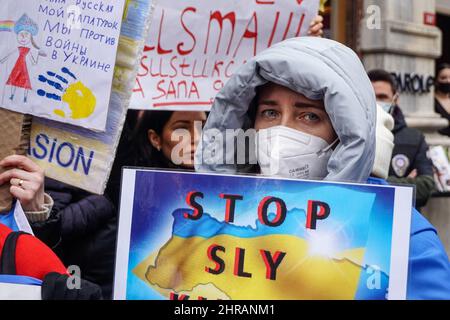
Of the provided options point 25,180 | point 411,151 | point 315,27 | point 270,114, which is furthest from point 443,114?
point 25,180

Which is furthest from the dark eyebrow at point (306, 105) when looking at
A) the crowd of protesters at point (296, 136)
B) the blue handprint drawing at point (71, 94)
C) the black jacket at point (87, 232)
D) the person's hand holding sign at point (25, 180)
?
the black jacket at point (87, 232)

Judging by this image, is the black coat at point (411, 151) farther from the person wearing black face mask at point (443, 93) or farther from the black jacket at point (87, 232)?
the person wearing black face mask at point (443, 93)

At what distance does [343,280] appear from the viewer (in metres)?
1.43

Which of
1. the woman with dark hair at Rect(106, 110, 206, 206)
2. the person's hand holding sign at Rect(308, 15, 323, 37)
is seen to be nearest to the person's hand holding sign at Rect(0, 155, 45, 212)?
the woman with dark hair at Rect(106, 110, 206, 206)

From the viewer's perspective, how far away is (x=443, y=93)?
741cm

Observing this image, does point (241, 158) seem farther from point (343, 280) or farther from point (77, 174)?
point (343, 280)

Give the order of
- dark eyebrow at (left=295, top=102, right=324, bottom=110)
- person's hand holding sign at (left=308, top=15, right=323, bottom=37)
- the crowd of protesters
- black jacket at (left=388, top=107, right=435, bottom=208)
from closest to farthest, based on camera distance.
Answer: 1. the crowd of protesters
2. dark eyebrow at (left=295, top=102, right=324, bottom=110)
3. person's hand holding sign at (left=308, top=15, right=323, bottom=37)
4. black jacket at (left=388, top=107, right=435, bottom=208)

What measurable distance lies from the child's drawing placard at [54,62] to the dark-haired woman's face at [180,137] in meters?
1.11

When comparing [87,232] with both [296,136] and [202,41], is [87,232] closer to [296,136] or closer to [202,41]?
[202,41]

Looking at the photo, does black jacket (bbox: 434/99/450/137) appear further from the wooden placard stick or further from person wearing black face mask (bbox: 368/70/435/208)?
the wooden placard stick

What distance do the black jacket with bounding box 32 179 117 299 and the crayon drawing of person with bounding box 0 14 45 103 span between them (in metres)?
0.80

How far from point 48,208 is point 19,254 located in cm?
46

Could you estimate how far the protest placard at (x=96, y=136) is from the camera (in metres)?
2.21

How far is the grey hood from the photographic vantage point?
184 cm
